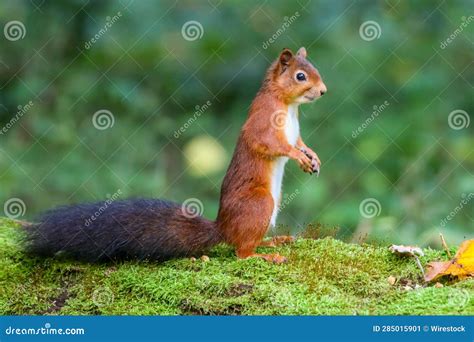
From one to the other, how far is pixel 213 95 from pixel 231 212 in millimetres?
Answer: 2801

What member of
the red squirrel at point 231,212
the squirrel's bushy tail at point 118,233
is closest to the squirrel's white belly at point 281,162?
the red squirrel at point 231,212

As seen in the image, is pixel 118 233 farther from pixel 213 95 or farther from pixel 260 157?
pixel 213 95

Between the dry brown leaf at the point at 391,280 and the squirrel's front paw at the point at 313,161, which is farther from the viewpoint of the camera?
the squirrel's front paw at the point at 313,161

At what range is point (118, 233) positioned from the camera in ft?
13.4

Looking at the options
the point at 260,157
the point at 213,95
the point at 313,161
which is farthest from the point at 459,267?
the point at 213,95

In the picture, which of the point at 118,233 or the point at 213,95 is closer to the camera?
the point at 118,233

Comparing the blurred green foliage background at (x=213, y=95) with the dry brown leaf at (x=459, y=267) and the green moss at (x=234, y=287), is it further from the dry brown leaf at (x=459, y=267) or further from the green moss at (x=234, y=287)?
the dry brown leaf at (x=459, y=267)

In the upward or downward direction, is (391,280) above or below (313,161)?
below

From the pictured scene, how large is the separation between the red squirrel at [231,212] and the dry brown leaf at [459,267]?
0.79 meters

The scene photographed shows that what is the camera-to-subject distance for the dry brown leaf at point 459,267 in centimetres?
380

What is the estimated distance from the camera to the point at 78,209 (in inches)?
167

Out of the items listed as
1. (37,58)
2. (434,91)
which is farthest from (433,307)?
(37,58)

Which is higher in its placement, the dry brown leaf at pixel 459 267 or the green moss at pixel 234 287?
the dry brown leaf at pixel 459 267

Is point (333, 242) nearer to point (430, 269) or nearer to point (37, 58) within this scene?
point (430, 269)
